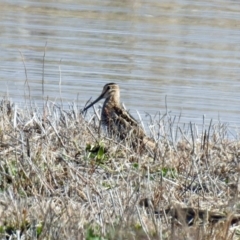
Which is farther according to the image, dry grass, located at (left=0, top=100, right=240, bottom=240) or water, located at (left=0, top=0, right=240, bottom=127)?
water, located at (left=0, top=0, right=240, bottom=127)

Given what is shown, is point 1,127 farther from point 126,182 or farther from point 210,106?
point 210,106

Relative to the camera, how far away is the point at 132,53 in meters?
14.9

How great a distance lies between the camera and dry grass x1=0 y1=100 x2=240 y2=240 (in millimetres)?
4832

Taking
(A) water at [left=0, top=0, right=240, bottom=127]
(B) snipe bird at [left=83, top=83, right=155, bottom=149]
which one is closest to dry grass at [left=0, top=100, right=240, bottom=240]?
(B) snipe bird at [left=83, top=83, right=155, bottom=149]

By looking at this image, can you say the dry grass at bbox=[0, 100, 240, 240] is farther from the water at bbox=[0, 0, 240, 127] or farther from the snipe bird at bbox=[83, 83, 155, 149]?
the water at bbox=[0, 0, 240, 127]

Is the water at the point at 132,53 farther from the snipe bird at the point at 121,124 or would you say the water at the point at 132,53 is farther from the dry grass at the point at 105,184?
the dry grass at the point at 105,184

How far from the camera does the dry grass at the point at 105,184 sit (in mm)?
4832

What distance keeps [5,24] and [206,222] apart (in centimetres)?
1233

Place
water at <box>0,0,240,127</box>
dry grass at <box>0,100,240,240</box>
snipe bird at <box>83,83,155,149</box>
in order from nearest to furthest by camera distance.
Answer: dry grass at <box>0,100,240,240</box>
snipe bird at <box>83,83,155,149</box>
water at <box>0,0,240,127</box>

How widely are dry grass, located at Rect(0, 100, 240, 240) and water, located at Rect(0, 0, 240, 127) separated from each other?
157cm

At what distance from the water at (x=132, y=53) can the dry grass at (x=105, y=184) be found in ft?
5.16

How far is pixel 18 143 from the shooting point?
6359 mm

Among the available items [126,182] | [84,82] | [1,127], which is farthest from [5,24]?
[126,182]

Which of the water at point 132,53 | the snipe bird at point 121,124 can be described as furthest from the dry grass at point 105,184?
the water at point 132,53
